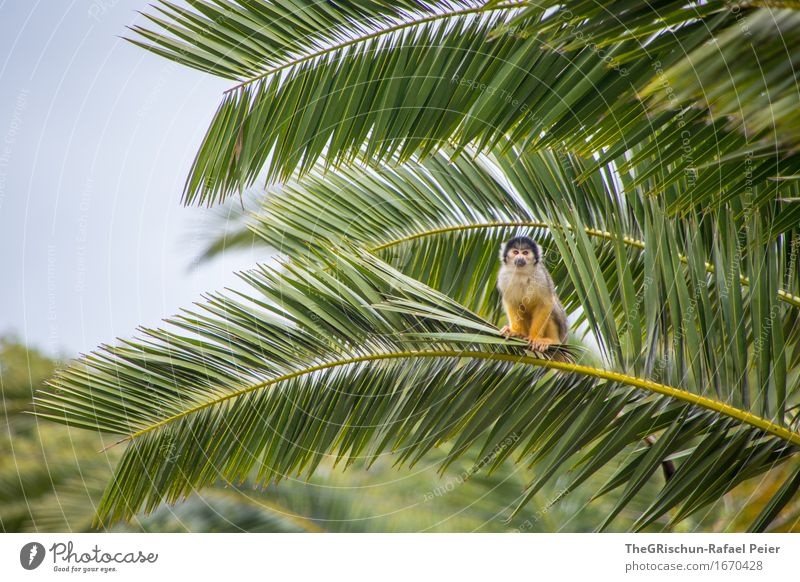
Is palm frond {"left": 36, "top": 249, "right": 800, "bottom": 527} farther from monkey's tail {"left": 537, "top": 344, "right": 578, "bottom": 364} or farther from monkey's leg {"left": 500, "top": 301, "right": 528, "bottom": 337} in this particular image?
monkey's leg {"left": 500, "top": 301, "right": 528, "bottom": 337}

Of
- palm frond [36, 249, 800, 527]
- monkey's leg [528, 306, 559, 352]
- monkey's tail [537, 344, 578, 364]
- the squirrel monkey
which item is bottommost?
palm frond [36, 249, 800, 527]

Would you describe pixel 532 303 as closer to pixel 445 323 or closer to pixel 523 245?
pixel 523 245

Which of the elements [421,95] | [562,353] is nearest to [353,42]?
[421,95]

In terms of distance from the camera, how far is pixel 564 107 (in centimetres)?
263

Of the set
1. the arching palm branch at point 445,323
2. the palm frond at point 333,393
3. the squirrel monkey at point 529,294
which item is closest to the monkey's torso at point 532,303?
the squirrel monkey at point 529,294

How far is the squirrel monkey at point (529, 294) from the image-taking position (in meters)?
4.34

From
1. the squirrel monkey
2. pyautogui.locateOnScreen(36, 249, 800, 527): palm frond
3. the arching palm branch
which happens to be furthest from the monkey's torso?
pyautogui.locateOnScreen(36, 249, 800, 527): palm frond

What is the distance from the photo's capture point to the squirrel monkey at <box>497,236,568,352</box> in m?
4.34

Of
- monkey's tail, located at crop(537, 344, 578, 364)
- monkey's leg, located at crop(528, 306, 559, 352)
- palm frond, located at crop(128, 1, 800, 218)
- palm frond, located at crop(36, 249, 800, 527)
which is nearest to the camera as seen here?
palm frond, located at crop(128, 1, 800, 218)

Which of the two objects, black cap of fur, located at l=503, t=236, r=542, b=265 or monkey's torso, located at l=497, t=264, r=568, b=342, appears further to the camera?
black cap of fur, located at l=503, t=236, r=542, b=265

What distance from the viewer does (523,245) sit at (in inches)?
177

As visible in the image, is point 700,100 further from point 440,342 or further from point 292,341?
point 292,341

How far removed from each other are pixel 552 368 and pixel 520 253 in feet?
5.60
